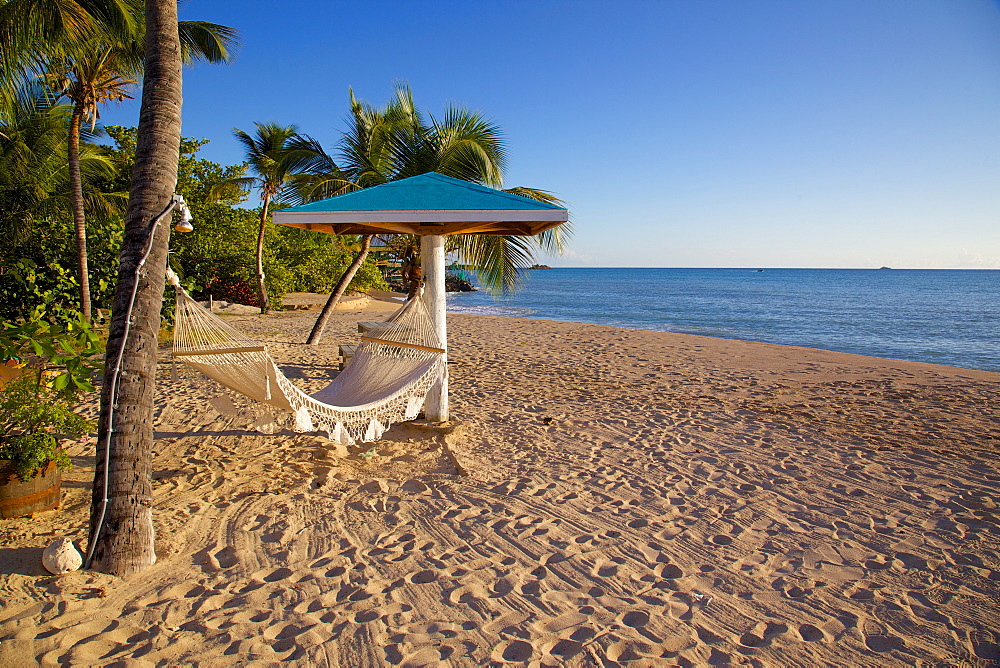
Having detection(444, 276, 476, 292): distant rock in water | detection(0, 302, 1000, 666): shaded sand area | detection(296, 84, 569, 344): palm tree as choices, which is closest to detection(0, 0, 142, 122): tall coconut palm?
detection(296, 84, 569, 344): palm tree

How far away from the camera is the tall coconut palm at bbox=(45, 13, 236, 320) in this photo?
634cm

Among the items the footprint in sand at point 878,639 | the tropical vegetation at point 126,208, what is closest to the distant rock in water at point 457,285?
the tropical vegetation at point 126,208

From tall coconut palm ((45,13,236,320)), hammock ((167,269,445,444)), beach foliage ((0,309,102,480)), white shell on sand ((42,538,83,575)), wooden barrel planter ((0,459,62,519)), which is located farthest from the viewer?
tall coconut palm ((45,13,236,320))

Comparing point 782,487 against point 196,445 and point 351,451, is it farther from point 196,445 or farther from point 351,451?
point 196,445

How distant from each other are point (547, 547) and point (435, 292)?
6.31 ft

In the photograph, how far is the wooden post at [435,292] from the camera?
3742mm

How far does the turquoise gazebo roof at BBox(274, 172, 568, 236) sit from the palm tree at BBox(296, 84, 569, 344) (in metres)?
2.06

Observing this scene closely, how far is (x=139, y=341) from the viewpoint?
2029mm

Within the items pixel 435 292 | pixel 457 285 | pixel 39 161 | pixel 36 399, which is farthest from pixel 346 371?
pixel 457 285

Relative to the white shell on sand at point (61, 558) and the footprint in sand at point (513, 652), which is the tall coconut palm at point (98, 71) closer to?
the white shell on sand at point (61, 558)

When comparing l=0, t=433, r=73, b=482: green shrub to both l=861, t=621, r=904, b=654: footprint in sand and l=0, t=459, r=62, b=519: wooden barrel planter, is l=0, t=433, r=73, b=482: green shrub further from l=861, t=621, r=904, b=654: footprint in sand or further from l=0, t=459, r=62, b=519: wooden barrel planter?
l=861, t=621, r=904, b=654: footprint in sand

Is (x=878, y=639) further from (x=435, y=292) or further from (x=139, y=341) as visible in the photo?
(x=435, y=292)

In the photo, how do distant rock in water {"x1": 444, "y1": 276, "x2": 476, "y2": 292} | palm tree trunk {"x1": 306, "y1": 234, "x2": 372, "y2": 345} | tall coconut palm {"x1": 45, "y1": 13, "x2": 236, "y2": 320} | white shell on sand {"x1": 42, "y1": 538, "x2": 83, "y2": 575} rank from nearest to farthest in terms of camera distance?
white shell on sand {"x1": 42, "y1": 538, "x2": 83, "y2": 575} → tall coconut palm {"x1": 45, "y1": 13, "x2": 236, "y2": 320} → palm tree trunk {"x1": 306, "y1": 234, "x2": 372, "y2": 345} → distant rock in water {"x1": 444, "y1": 276, "x2": 476, "y2": 292}

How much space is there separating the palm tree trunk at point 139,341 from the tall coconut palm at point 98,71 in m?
5.25
